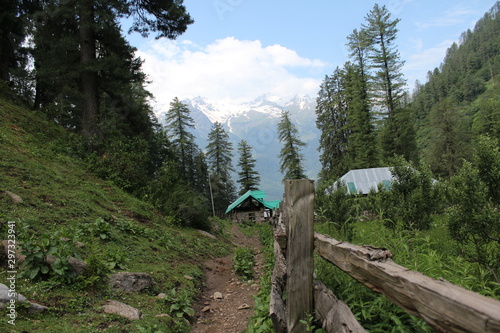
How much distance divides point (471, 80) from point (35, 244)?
126m

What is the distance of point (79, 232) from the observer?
4.75 m

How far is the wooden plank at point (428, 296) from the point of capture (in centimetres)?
93

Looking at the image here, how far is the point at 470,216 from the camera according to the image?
351cm

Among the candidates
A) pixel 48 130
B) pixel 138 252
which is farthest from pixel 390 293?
pixel 48 130

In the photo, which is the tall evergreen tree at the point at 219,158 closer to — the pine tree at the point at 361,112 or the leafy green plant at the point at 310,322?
the pine tree at the point at 361,112

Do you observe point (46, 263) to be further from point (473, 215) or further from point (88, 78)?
point (88, 78)

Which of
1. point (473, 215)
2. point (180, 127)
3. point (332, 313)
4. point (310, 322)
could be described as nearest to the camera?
point (332, 313)

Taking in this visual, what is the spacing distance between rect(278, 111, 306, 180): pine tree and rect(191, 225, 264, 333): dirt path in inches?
1233

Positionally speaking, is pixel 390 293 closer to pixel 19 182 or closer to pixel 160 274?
pixel 160 274

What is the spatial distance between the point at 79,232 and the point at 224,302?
9.33 ft

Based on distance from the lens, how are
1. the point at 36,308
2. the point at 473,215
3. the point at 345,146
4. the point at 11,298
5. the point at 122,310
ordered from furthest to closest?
the point at 345,146
the point at 473,215
the point at 122,310
the point at 36,308
the point at 11,298

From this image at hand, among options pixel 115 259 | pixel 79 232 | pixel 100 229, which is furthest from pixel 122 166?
pixel 115 259

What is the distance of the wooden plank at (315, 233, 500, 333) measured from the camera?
0.93 meters

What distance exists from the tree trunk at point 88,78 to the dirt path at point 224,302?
7512mm
